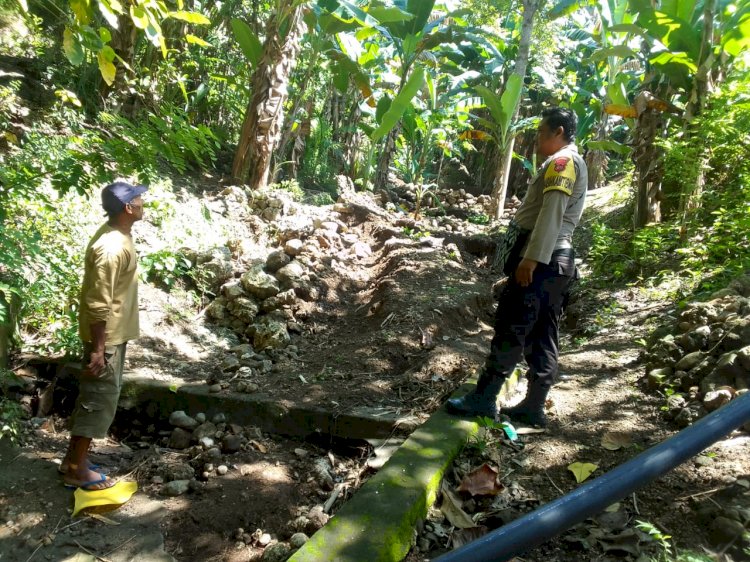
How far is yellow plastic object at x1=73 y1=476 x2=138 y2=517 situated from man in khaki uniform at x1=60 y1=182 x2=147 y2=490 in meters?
0.04

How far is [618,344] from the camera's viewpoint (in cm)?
390

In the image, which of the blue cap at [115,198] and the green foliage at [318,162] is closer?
the blue cap at [115,198]

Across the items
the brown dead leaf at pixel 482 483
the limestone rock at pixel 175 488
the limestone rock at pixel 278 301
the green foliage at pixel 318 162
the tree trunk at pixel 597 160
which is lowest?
the limestone rock at pixel 175 488

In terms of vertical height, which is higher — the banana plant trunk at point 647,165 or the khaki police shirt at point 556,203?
the banana plant trunk at point 647,165

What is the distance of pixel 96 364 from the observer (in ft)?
8.54

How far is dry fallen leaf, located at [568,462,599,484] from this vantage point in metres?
2.32

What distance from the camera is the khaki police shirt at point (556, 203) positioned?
2592mm

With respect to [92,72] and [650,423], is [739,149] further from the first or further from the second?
[92,72]

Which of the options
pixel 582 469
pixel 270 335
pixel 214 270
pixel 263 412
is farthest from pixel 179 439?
pixel 582 469

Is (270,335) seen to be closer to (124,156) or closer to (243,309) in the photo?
(243,309)

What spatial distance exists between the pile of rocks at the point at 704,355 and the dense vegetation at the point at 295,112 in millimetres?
949

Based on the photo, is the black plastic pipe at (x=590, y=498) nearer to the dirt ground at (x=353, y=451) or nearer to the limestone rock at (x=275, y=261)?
the dirt ground at (x=353, y=451)

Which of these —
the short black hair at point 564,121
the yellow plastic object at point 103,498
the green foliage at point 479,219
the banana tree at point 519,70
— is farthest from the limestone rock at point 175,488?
the banana tree at point 519,70

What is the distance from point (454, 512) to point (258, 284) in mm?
3291
